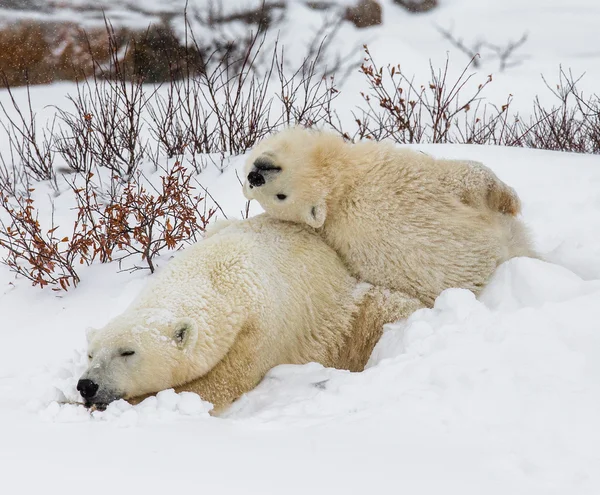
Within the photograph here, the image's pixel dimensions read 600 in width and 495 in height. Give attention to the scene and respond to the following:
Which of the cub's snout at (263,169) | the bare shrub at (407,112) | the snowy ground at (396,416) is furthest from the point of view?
the bare shrub at (407,112)

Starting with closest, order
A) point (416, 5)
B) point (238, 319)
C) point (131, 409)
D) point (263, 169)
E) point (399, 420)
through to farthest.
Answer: point (399, 420)
point (131, 409)
point (238, 319)
point (263, 169)
point (416, 5)

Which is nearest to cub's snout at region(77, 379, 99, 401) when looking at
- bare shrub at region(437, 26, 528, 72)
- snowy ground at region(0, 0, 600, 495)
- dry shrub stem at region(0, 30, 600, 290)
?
snowy ground at region(0, 0, 600, 495)

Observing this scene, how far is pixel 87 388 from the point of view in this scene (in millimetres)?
2773

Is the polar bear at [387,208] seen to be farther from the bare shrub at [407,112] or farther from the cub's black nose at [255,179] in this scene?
the bare shrub at [407,112]

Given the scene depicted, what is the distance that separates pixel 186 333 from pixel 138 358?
0.73ft

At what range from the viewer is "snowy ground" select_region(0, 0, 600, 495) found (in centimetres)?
186

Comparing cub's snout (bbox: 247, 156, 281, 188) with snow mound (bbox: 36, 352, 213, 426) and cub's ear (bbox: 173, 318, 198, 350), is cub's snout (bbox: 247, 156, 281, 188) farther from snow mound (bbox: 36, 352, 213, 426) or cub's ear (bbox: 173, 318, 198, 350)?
snow mound (bbox: 36, 352, 213, 426)

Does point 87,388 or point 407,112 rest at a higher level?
point 407,112

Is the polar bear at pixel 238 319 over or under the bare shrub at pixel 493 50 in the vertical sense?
A: under

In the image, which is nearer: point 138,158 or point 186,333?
point 186,333

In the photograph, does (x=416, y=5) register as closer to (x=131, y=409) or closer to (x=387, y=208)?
(x=387, y=208)

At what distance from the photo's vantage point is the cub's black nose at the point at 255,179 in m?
3.26

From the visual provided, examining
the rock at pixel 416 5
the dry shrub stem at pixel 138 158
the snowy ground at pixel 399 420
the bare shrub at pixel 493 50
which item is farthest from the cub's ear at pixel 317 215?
the rock at pixel 416 5

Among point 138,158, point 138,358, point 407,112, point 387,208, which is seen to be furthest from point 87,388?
point 407,112
